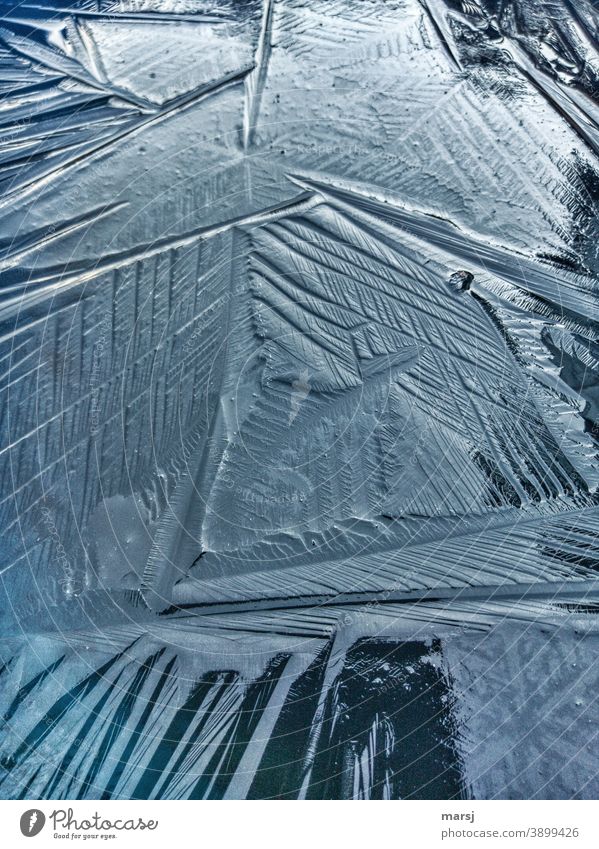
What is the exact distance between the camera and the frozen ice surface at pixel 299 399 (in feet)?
2.03

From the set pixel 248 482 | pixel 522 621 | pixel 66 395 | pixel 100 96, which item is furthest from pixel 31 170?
pixel 522 621

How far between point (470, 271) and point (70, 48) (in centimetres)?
65

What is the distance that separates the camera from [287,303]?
72cm

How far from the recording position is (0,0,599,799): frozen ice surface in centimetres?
62
